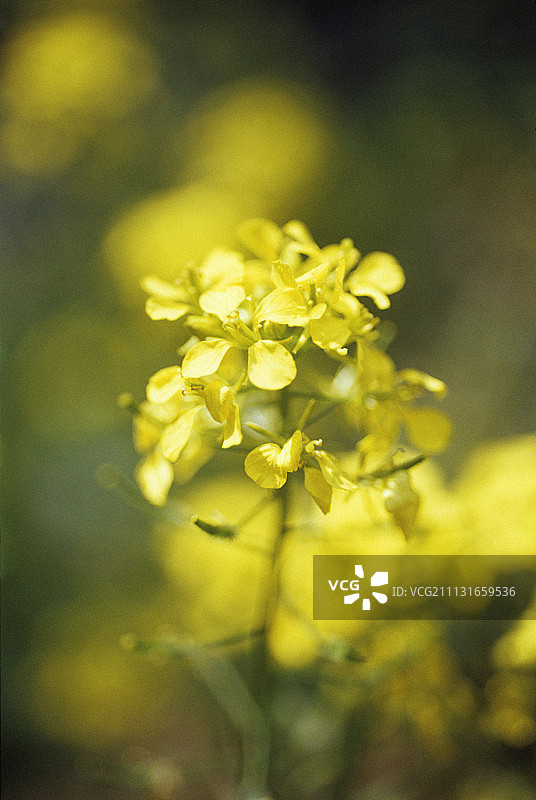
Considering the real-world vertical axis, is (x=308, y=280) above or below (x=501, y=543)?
above

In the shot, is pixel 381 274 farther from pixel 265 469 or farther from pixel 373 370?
pixel 265 469

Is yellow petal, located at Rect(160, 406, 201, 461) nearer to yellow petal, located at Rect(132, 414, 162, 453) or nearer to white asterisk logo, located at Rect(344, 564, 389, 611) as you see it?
yellow petal, located at Rect(132, 414, 162, 453)

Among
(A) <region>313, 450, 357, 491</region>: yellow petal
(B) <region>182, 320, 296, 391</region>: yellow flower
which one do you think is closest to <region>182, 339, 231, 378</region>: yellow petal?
(B) <region>182, 320, 296, 391</region>: yellow flower

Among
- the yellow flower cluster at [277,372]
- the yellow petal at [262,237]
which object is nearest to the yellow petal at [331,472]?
the yellow flower cluster at [277,372]

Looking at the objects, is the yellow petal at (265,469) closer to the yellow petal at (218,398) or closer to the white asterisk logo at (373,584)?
the yellow petal at (218,398)

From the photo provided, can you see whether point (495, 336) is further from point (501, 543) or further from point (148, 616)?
point (148, 616)

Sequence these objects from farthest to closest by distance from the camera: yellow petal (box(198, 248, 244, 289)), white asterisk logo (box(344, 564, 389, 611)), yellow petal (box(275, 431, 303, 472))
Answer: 1. white asterisk logo (box(344, 564, 389, 611))
2. yellow petal (box(198, 248, 244, 289))
3. yellow petal (box(275, 431, 303, 472))

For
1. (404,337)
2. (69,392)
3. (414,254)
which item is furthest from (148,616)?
(414,254)
